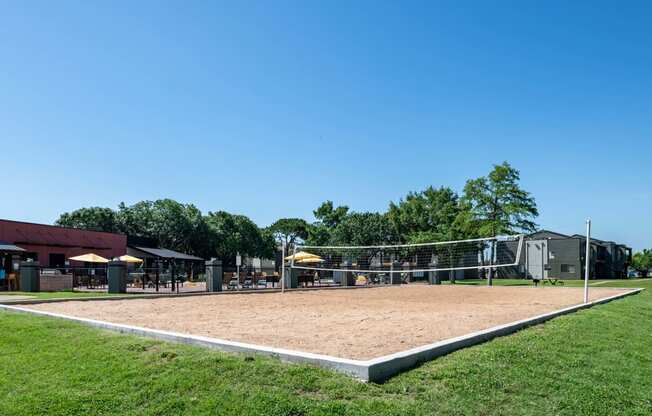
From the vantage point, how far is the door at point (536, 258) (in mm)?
51906

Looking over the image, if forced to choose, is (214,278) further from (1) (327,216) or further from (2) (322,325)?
(1) (327,216)

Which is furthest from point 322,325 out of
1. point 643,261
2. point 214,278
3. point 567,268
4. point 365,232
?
point 643,261

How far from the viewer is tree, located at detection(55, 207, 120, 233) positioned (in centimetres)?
4772

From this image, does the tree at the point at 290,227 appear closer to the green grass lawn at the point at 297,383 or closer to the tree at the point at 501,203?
the tree at the point at 501,203

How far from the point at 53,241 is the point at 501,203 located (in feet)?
100

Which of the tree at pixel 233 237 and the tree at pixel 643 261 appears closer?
the tree at pixel 233 237

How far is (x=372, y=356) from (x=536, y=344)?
2524 mm

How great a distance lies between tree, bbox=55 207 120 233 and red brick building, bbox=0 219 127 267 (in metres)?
11.6

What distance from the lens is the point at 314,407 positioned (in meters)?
4.11

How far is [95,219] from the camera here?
157ft

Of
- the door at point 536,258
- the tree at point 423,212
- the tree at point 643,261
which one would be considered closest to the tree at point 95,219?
the tree at point 423,212

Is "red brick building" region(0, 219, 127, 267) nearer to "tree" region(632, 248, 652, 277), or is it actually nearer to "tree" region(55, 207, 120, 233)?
"tree" region(55, 207, 120, 233)

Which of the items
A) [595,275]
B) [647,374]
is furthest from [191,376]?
[595,275]

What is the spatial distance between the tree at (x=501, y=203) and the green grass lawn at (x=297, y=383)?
100ft
